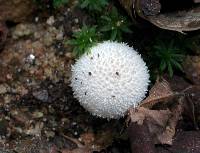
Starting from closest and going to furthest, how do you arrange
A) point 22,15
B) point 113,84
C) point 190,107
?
point 113,84
point 190,107
point 22,15

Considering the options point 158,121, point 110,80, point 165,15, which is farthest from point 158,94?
point 165,15

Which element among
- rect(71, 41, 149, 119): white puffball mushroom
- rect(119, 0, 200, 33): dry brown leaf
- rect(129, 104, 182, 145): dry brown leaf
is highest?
rect(119, 0, 200, 33): dry brown leaf

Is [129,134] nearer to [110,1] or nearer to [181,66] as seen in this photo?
[181,66]

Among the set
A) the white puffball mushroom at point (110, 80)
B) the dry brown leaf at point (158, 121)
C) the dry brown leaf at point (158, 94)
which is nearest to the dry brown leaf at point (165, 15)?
the white puffball mushroom at point (110, 80)

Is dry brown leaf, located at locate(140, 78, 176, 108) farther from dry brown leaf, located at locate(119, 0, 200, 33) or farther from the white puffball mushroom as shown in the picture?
dry brown leaf, located at locate(119, 0, 200, 33)

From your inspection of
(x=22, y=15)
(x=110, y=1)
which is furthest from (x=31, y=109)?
(x=110, y=1)

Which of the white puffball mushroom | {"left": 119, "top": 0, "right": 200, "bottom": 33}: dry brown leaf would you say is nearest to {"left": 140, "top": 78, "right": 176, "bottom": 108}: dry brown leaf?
the white puffball mushroom

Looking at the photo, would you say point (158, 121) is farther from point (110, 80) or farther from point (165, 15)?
point (165, 15)
